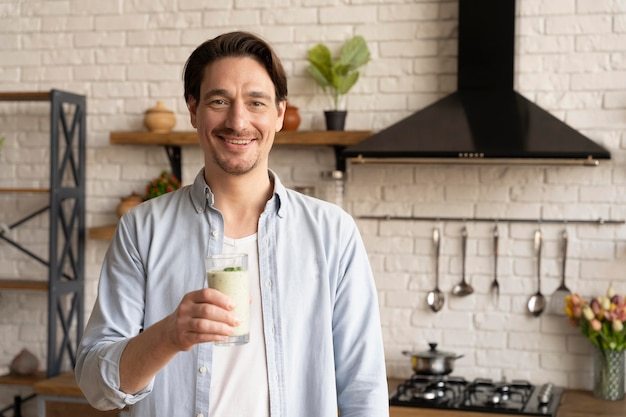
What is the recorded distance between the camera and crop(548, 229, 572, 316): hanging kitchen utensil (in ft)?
13.2

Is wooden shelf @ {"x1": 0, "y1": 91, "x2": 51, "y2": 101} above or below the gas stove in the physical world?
above

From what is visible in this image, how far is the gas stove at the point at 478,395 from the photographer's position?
3604 mm

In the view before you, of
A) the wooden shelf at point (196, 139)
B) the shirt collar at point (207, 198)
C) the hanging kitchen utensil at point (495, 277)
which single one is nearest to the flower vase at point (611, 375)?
the hanging kitchen utensil at point (495, 277)

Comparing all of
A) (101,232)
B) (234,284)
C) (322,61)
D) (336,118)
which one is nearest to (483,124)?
(336,118)

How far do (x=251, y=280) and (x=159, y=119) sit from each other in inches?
100

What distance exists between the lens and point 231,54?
1923 millimetres

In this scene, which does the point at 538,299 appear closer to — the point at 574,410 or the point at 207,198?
the point at 574,410

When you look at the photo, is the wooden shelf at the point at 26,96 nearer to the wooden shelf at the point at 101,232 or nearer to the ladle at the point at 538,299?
the wooden shelf at the point at 101,232

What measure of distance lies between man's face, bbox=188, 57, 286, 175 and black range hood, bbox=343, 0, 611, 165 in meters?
1.88

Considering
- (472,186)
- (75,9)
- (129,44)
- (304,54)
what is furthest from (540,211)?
(75,9)

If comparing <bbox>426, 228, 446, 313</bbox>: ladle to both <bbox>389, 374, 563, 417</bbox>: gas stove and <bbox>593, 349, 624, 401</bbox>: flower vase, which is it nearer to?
<bbox>389, 374, 563, 417</bbox>: gas stove

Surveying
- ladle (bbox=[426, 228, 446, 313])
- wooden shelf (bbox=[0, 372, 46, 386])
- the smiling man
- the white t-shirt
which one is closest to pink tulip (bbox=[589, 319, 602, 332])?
ladle (bbox=[426, 228, 446, 313])

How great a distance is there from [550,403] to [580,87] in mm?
1331

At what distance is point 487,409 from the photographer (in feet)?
11.8
